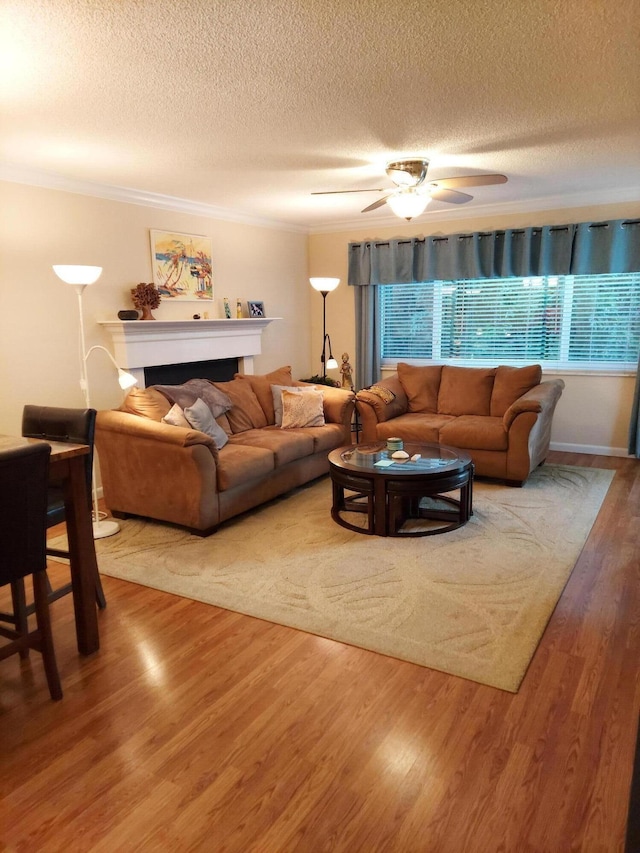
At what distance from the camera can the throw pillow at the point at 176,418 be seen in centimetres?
393

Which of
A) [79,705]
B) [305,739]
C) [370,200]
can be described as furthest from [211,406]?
[305,739]

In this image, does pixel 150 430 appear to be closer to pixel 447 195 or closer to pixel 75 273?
pixel 75 273

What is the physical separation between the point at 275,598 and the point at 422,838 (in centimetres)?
144

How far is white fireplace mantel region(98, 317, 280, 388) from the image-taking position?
445cm

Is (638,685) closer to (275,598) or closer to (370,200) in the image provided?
(275,598)

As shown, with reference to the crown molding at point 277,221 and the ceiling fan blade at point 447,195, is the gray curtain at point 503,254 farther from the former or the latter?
the ceiling fan blade at point 447,195

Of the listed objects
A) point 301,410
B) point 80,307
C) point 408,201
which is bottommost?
point 301,410

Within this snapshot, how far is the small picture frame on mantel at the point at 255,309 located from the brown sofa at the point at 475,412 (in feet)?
4.88

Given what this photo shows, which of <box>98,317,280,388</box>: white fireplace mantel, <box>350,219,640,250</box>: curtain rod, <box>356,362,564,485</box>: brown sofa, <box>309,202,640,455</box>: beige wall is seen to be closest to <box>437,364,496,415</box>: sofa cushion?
<box>356,362,564,485</box>: brown sofa

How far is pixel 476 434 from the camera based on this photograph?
4691 mm

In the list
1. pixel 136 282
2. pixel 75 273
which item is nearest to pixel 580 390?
pixel 136 282

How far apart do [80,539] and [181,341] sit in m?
2.77

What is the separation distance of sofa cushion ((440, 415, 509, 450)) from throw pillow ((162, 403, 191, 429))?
85.3 inches

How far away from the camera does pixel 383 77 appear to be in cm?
239
